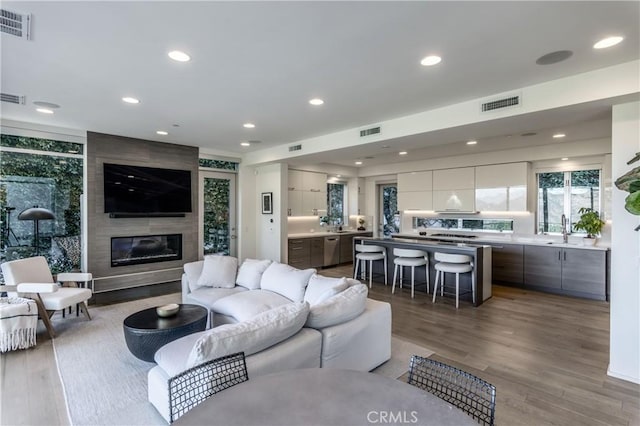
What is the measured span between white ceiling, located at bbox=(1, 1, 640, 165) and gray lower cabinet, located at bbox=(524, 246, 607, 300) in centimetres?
296

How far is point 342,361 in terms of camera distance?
262 cm

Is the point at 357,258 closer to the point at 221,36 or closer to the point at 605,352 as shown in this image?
the point at 605,352

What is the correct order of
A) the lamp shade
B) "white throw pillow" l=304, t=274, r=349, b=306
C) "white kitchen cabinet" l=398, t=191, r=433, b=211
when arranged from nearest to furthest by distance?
"white throw pillow" l=304, t=274, r=349, b=306 < the lamp shade < "white kitchen cabinet" l=398, t=191, r=433, b=211

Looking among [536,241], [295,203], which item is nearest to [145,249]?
[295,203]

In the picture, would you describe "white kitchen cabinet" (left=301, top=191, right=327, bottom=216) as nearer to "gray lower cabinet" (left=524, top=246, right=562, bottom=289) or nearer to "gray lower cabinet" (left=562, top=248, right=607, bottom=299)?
"gray lower cabinet" (left=524, top=246, right=562, bottom=289)

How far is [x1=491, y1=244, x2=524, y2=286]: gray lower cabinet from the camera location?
20.3 feet

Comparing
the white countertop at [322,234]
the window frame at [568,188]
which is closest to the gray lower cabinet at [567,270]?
the window frame at [568,188]

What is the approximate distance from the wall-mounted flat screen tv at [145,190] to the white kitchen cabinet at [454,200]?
553 cm

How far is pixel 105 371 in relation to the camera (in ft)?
9.91

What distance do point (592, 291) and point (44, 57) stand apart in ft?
26.0

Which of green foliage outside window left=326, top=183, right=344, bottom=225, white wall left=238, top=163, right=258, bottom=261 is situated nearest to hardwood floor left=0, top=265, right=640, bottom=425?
white wall left=238, top=163, right=258, bottom=261

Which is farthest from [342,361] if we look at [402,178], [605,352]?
[402,178]

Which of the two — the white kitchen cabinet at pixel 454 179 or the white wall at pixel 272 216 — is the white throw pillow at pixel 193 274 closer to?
the white wall at pixel 272 216
